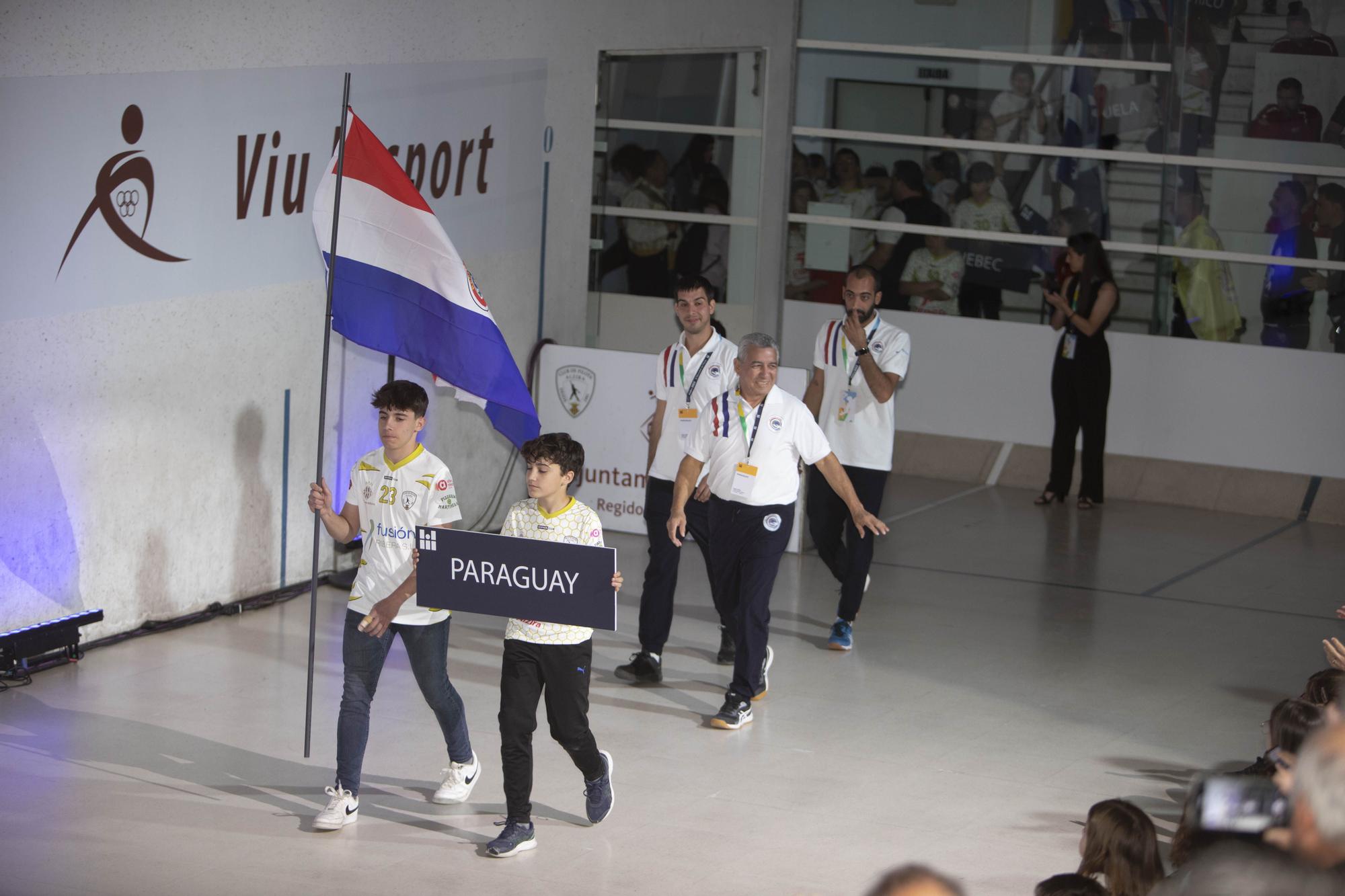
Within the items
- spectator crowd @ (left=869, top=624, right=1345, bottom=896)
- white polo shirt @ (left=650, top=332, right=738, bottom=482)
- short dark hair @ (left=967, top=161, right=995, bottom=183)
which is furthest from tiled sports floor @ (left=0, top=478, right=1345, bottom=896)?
short dark hair @ (left=967, top=161, right=995, bottom=183)

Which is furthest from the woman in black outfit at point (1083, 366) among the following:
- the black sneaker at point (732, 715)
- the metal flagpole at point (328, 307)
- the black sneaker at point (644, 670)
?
the metal flagpole at point (328, 307)

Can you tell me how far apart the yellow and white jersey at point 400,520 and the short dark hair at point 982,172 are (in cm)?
919

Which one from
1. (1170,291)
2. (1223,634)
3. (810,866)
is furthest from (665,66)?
(810,866)

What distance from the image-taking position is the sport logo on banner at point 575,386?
1140 centimetres

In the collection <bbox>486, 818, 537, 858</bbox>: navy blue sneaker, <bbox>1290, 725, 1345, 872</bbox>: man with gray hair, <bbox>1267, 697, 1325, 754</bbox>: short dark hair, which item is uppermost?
<bbox>1290, 725, 1345, 872</bbox>: man with gray hair

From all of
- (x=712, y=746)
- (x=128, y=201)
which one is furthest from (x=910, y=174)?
(x=712, y=746)

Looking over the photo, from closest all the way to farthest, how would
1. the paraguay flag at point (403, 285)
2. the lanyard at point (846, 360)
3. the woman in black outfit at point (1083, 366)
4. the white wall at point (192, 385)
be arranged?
1. the paraguay flag at point (403, 285)
2. the white wall at point (192, 385)
3. the lanyard at point (846, 360)
4. the woman in black outfit at point (1083, 366)

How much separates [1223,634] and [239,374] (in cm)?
561

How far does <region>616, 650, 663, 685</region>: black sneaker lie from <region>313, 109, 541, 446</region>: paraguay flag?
5.66 feet

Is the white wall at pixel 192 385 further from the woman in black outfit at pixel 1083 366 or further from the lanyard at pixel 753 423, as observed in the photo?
the woman in black outfit at pixel 1083 366

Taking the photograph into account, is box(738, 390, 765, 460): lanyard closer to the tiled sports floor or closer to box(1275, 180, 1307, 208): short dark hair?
the tiled sports floor

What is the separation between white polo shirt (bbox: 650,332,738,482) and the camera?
8125mm

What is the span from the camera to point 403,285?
22.3 ft

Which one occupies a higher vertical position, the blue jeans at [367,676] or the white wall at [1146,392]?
the white wall at [1146,392]
